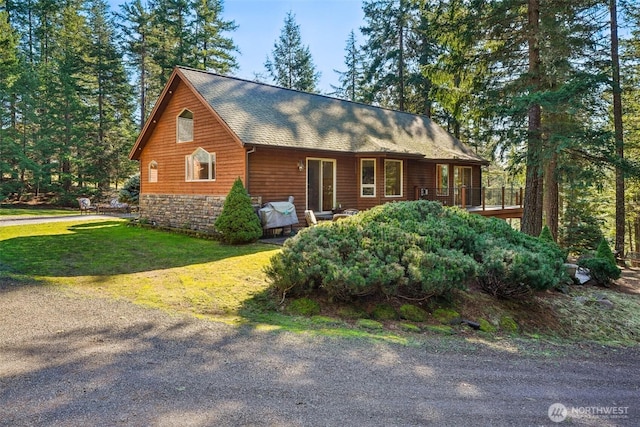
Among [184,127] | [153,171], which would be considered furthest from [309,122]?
[153,171]

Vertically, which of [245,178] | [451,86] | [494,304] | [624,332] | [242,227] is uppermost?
[451,86]

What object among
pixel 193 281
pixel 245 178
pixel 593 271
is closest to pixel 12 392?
pixel 193 281

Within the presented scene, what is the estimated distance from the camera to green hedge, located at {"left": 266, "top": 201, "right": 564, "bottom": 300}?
204 inches

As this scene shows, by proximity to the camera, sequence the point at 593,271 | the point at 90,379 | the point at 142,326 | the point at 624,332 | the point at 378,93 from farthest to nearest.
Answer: the point at 378,93 < the point at 593,271 < the point at 624,332 < the point at 142,326 < the point at 90,379

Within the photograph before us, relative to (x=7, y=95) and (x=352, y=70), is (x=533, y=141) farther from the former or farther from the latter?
(x=7, y=95)

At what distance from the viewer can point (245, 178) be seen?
11312 millimetres

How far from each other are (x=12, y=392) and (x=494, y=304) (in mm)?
5993

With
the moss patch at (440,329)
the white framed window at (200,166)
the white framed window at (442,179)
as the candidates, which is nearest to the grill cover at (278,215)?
the white framed window at (200,166)

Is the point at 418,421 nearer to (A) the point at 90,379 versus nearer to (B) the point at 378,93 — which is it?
(A) the point at 90,379

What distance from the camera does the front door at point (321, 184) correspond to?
13.4 m

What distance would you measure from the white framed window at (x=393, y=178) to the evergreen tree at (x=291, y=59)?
64.9 ft

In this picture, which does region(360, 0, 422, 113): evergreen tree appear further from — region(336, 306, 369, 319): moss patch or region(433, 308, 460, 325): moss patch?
region(336, 306, 369, 319): moss patch

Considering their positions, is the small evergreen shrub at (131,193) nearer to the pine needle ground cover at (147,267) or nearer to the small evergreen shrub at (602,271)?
the pine needle ground cover at (147,267)

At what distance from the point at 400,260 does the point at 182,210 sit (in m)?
10.4
